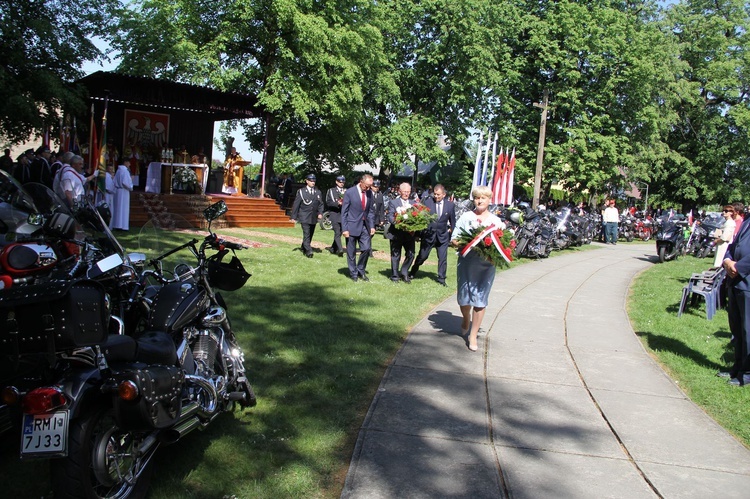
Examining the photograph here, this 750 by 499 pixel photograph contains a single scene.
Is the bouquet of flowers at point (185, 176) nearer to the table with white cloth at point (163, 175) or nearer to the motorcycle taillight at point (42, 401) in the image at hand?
the table with white cloth at point (163, 175)

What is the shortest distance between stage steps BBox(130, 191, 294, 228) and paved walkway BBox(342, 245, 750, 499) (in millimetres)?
13001

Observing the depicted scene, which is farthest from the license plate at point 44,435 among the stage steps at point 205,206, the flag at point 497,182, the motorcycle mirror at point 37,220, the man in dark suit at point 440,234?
the flag at point 497,182

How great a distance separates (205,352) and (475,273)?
388 centimetres

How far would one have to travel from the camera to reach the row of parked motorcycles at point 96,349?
2.88 m

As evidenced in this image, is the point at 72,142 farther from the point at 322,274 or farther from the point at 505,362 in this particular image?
the point at 505,362

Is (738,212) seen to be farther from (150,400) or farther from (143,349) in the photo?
(150,400)

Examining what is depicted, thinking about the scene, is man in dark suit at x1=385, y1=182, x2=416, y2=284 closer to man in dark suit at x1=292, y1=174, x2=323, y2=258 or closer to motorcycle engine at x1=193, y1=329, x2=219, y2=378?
man in dark suit at x1=292, y1=174, x2=323, y2=258

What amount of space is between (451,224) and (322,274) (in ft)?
8.74

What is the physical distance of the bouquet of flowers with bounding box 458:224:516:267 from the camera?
7.18 meters

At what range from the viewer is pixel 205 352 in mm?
4273

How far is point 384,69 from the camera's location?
101ft

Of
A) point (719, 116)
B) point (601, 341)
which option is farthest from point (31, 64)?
point (719, 116)

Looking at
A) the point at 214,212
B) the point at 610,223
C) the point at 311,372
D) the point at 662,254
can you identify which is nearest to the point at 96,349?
the point at 214,212

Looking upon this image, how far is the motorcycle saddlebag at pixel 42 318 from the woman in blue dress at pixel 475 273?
16.7 feet
